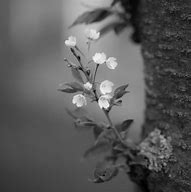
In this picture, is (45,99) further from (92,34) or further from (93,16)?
(92,34)

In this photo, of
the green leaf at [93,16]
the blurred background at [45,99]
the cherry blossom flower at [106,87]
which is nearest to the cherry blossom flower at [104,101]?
the cherry blossom flower at [106,87]

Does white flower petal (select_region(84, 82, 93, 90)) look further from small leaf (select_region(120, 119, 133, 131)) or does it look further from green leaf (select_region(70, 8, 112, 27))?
green leaf (select_region(70, 8, 112, 27))

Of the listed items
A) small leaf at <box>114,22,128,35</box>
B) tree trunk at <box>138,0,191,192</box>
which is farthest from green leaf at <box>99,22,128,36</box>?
tree trunk at <box>138,0,191,192</box>

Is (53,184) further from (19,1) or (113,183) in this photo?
(19,1)

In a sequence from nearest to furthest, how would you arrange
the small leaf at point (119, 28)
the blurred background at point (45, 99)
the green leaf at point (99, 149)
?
the green leaf at point (99, 149)
the small leaf at point (119, 28)
the blurred background at point (45, 99)

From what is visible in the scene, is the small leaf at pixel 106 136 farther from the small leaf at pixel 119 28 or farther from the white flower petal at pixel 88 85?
the small leaf at pixel 119 28

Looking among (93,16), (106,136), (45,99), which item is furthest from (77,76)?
(45,99)

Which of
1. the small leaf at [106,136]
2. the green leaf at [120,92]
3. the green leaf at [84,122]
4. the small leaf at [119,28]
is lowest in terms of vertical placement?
the small leaf at [106,136]
